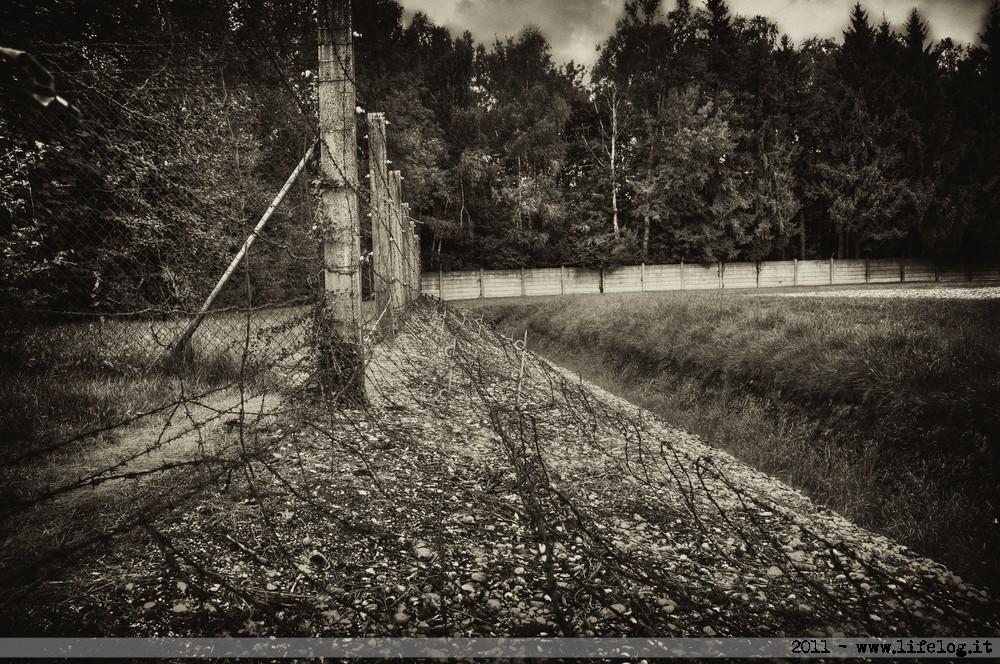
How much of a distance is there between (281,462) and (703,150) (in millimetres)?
29146

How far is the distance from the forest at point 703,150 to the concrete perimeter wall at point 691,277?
0.84 metres

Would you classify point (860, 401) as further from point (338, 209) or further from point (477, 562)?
point (338, 209)

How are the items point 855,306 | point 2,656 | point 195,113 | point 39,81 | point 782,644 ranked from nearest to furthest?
point 39,81, point 2,656, point 782,644, point 195,113, point 855,306

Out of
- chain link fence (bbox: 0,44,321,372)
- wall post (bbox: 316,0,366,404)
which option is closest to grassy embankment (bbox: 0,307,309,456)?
chain link fence (bbox: 0,44,321,372)

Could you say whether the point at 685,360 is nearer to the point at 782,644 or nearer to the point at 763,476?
the point at 763,476

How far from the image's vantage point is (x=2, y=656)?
1402 millimetres

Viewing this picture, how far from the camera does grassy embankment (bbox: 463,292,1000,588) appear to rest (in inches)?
125

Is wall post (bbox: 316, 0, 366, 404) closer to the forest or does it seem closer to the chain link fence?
the chain link fence

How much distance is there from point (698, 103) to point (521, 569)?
32657 mm

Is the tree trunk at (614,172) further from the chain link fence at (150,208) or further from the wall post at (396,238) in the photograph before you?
the chain link fence at (150,208)

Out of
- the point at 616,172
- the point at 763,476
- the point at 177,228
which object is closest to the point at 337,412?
the point at 177,228

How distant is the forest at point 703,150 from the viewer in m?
26.9

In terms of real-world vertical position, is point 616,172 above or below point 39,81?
above

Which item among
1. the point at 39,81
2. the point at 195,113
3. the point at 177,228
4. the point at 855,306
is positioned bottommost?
the point at 855,306
